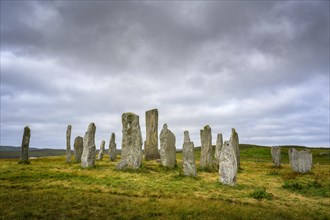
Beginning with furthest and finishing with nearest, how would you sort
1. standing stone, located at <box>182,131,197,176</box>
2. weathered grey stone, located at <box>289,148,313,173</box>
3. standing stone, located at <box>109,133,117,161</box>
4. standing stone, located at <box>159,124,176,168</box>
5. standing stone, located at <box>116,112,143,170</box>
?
standing stone, located at <box>109,133,117,161</box> < weathered grey stone, located at <box>289,148,313,173</box> < standing stone, located at <box>159,124,176,168</box> < standing stone, located at <box>116,112,143,170</box> < standing stone, located at <box>182,131,197,176</box>

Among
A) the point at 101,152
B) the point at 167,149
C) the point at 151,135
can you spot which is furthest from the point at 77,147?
the point at 167,149

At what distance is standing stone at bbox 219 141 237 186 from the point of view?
69.4 feet

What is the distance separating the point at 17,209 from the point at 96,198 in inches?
147

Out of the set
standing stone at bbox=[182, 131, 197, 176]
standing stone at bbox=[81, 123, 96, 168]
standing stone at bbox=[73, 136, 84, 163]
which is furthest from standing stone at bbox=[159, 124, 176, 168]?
standing stone at bbox=[73, 136, 84, 163]

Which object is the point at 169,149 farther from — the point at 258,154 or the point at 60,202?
the point at 258,154

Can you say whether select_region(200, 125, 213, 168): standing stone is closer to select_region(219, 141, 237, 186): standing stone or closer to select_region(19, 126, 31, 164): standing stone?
select_region(219, 141, 237, 186): standing stone

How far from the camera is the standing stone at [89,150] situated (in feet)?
90.2

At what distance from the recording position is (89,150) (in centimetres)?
2773

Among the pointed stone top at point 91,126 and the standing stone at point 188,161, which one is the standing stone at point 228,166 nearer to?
the standing stone at point 188,161

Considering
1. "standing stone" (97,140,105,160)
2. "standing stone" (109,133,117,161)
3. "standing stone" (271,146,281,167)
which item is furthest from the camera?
"standing stone" (97,140,105,160)

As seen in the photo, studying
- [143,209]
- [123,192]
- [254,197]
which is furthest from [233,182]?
[143,209]

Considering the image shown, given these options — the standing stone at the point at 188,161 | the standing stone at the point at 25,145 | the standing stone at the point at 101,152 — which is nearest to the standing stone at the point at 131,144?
the standing stone at the point at 188,161

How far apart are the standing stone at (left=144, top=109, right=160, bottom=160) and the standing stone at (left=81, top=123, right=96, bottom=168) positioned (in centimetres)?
950

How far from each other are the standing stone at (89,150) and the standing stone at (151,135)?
9496 millimetres
